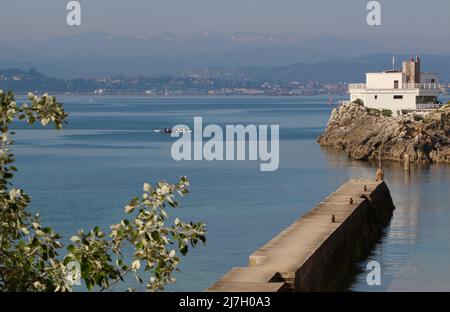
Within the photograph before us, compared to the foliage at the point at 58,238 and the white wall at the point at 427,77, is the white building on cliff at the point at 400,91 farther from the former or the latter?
the foliage at the point at 58,238

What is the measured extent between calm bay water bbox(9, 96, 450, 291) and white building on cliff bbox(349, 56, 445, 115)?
8.90 m

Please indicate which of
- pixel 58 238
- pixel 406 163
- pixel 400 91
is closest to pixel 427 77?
pixel 400 91

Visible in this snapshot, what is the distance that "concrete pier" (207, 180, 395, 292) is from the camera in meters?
29.6

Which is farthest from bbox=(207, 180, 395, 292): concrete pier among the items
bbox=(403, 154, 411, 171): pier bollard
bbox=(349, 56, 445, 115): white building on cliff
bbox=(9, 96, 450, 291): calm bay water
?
bbox=(349, 56, 445, 115): white building on cliff

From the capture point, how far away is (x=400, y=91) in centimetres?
11388

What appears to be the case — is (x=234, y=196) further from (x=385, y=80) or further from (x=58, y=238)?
(x=58, y=238)

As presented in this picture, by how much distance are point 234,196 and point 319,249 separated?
120ft

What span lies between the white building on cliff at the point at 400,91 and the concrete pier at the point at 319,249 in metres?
56.8

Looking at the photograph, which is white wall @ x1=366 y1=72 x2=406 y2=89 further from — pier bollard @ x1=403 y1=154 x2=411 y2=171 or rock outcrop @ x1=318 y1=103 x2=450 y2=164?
pier bollard @ x1=403 y1=154 x2=411 y2=171

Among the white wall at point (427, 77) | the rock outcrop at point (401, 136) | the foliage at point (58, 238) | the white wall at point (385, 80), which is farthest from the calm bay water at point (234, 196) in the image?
the foliage at point (58, 238)
